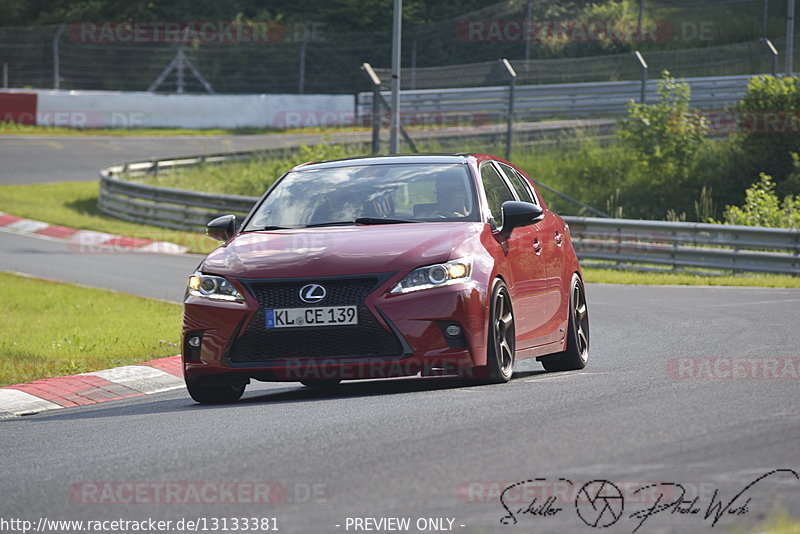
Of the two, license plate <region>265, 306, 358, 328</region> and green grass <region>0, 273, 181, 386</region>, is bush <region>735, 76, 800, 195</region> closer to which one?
green grass <region>0, 273, 181, 386</region>

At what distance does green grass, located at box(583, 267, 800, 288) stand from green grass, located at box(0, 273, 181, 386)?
7.47 metres

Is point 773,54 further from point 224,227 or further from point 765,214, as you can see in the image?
point 224,227

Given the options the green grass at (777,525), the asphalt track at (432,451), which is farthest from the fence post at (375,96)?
the green grass at (777,525)

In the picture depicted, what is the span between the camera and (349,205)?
8938 millimetres

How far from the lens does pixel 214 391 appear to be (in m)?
8.72

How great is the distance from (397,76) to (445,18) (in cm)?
2973

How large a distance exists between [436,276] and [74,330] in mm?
7268

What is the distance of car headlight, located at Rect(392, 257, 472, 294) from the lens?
783cm

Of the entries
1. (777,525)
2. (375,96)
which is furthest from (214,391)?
(375,96)

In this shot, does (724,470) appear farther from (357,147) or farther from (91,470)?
(357,147)

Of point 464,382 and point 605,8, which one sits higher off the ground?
point 605,8

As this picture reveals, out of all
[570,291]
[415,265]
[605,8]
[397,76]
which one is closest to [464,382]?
[415,265]

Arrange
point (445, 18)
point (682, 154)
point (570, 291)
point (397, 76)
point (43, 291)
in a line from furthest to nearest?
→ 1. point (445, 18)
2. point (682, 154)
3. point (397, 76)
4. point (43, 291)
5. point (570, 291)

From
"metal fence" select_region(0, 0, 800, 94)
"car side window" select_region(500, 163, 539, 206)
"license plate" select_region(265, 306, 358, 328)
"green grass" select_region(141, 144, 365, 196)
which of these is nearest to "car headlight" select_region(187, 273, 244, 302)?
"license plate" select_region(265, 306, 358, 328)
